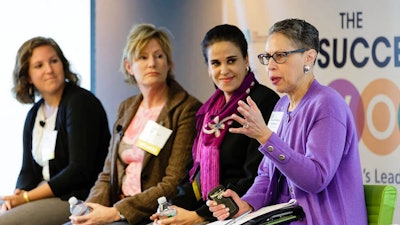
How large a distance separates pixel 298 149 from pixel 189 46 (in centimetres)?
214

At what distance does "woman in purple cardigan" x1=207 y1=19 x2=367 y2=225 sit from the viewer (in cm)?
260

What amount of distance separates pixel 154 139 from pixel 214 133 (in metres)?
0.42

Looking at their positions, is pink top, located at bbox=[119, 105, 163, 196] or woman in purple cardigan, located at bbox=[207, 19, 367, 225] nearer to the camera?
woman in purple cardigan, located at bbox=[207, 19, 367, 225]

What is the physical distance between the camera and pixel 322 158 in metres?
2.63

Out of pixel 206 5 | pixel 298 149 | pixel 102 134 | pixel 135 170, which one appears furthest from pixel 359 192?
pixel 206 5

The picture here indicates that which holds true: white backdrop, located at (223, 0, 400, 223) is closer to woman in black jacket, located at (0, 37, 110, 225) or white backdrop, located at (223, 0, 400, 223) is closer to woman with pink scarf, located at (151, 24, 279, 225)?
woman with pink scarf, located at (151, 24, 279, 225)

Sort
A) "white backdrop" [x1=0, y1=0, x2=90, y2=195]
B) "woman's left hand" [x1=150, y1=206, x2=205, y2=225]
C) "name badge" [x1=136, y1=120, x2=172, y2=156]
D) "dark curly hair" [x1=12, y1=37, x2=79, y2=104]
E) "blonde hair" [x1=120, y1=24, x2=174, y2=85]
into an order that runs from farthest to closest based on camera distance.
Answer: "white backdrop" [x1=0, y1=0, x2=90, y2=195] → "dark curly hair" [x1=12, y1=37, x2=79, y2=104] → "blonde hair" [x1=120, y1=24, x2=174, y2=85] → "name badge" [x1=136, y1=120, x2=172, y2=156] → "woman's left hand" [x1=150, y1=206, x2=205, y2=225]

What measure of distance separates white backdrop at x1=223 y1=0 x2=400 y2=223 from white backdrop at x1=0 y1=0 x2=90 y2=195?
1768 millimetres

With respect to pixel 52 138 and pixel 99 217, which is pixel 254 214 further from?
pixel 52 138

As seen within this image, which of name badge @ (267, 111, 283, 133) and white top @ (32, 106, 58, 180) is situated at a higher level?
name badge @ (267, 111, 283, 133)

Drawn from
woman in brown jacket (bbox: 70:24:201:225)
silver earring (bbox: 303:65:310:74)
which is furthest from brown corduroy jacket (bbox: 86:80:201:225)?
silver earring (bbox: 303:65:310:74)

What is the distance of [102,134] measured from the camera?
4266mm

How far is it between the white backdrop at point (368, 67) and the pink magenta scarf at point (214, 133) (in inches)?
32.1

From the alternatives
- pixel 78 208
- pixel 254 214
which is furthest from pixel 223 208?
pixel 78 208
